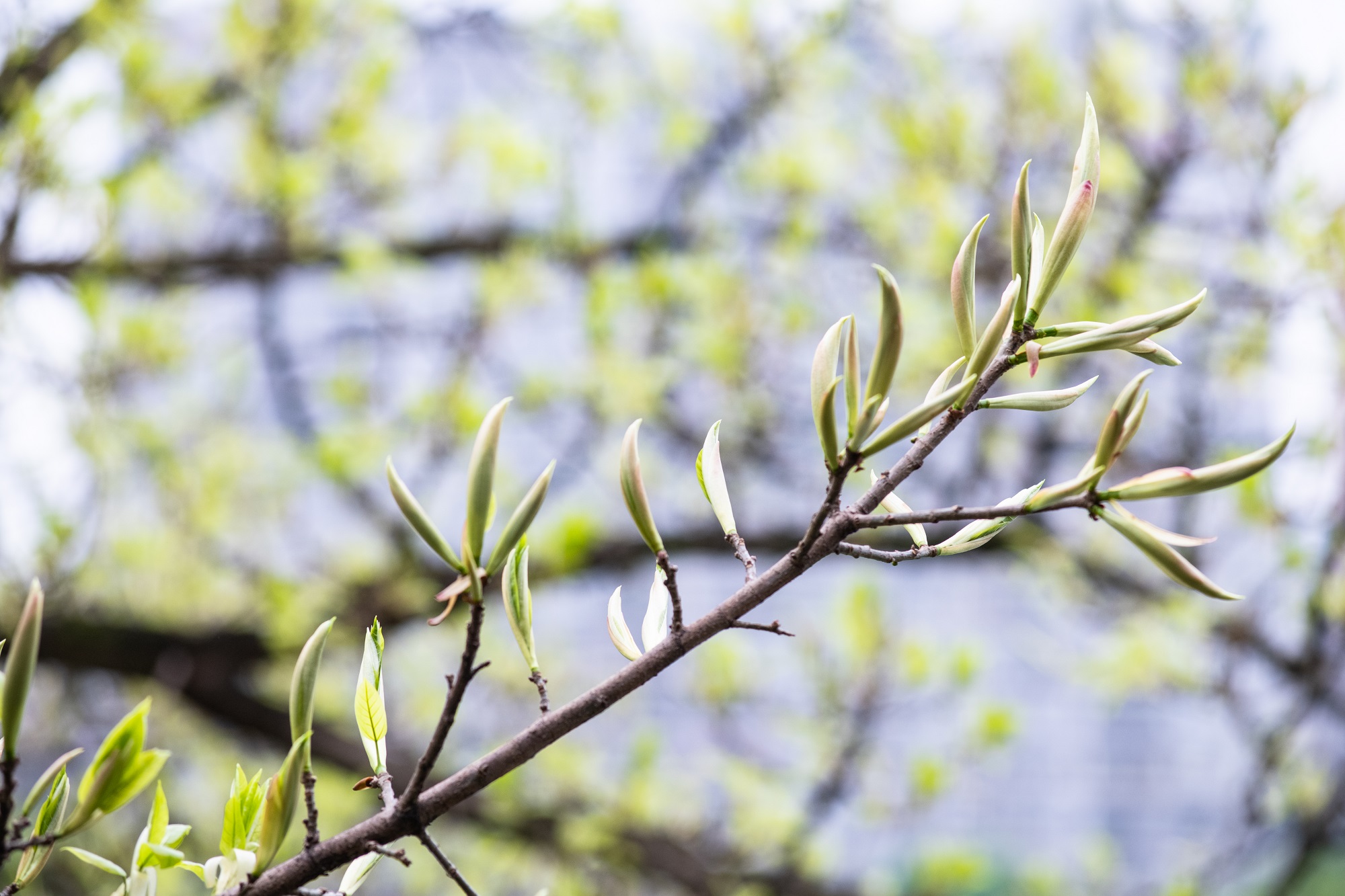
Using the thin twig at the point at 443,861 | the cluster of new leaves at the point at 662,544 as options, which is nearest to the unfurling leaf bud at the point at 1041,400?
the cluster of new leaves at the point at 662,544

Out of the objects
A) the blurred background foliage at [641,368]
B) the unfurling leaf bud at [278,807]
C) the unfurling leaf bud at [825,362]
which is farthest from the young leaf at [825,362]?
the blurred background foliage at [641,368]

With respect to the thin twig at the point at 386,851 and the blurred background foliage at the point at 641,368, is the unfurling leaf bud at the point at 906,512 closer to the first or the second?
the thin twig at the point at 386,851

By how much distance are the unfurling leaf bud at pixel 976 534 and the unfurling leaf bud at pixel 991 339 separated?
23mm

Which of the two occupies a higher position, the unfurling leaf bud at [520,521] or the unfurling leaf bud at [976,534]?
the unfurling leaf bud at [520,521]

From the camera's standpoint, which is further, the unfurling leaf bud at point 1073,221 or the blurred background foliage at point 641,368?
the blurred background foliage at point 641,368

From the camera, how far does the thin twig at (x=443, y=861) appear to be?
0.14 metres

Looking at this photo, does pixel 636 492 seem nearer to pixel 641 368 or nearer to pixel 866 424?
pixel 866 424

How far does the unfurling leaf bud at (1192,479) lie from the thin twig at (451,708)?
96 mm

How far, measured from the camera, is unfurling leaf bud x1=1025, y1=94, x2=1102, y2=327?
0.17 meters

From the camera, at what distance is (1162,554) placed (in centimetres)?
14

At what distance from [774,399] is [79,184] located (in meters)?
0.69

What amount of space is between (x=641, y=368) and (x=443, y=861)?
0.86 meters

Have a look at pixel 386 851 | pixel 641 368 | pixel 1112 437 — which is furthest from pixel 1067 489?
pixel 641 368

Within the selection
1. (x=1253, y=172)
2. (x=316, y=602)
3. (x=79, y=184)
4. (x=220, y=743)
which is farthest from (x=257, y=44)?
(x=1253, y=172)
